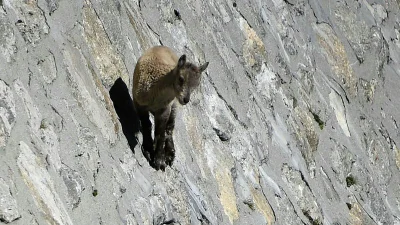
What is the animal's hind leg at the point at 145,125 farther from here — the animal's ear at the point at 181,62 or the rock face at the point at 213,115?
the animal's ear at the point at 181,62

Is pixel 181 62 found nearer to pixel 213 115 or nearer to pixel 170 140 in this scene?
pixel 170 140

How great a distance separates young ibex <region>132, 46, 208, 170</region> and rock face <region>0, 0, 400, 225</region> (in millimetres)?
101

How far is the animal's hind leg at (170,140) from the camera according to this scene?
6.52 metres

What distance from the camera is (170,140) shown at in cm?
662

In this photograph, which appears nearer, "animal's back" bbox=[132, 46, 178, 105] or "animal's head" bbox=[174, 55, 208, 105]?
"animal's head" bbox=[174, 55, 208, 105]

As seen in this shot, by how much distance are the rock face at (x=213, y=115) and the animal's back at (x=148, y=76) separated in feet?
0.33

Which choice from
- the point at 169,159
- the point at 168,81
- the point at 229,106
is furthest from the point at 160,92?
the point at 229,106

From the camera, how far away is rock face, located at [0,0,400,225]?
5148 millimetres

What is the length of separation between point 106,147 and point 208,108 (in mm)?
1801

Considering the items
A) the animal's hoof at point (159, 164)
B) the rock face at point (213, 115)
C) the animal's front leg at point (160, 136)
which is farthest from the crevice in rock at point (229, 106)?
the animal's hoof at point (159, 164)

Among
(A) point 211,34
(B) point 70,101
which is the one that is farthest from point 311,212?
(B) point 70,101

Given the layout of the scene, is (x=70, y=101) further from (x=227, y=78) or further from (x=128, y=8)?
(x=227, y=78)

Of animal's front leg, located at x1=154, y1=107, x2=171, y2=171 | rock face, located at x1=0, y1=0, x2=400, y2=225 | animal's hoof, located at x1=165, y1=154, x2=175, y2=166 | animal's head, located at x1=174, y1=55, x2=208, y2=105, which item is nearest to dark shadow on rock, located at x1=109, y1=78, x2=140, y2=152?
rock face, located at x1=0, y1=0, x2=400, y2=225

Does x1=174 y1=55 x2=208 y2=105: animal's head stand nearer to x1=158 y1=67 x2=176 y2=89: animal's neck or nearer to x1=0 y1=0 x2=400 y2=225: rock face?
x1=158 y1=67 x2=176 y2=89: animal's neck
